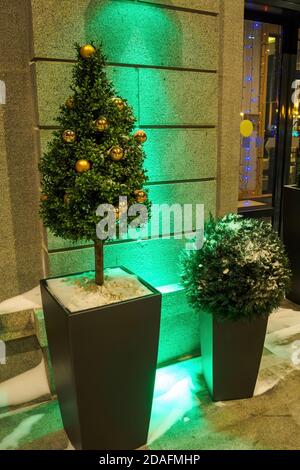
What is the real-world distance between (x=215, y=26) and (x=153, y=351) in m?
2.55

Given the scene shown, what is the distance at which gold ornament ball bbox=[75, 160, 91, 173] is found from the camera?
2.05 metres

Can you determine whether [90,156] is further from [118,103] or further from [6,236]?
[6,236]

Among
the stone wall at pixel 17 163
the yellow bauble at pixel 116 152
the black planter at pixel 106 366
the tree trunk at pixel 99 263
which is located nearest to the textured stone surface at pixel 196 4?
the stone wall at pixel 17 163

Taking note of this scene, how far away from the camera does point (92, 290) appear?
7.60 ft

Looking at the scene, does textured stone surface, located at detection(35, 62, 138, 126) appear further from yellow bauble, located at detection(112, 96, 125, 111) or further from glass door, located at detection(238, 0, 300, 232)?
glass door, located at detection(238, 0, 300, 232)

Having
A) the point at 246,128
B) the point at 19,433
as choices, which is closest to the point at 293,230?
the point at 246,128

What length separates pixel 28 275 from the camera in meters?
3.07

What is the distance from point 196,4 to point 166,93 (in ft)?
2.37

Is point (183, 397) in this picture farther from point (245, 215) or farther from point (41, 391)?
point (245, 215)

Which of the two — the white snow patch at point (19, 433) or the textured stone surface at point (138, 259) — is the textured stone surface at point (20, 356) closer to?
the white snow patch at point (19, 433)

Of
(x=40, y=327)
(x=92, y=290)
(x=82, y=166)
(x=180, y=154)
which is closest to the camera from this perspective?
(x=82, y=166)

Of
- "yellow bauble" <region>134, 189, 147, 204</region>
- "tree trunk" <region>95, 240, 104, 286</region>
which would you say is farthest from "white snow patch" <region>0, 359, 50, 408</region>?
"yellow bauble" <region>134, 189, 147, 204</region>

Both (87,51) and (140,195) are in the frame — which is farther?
(140,195)
